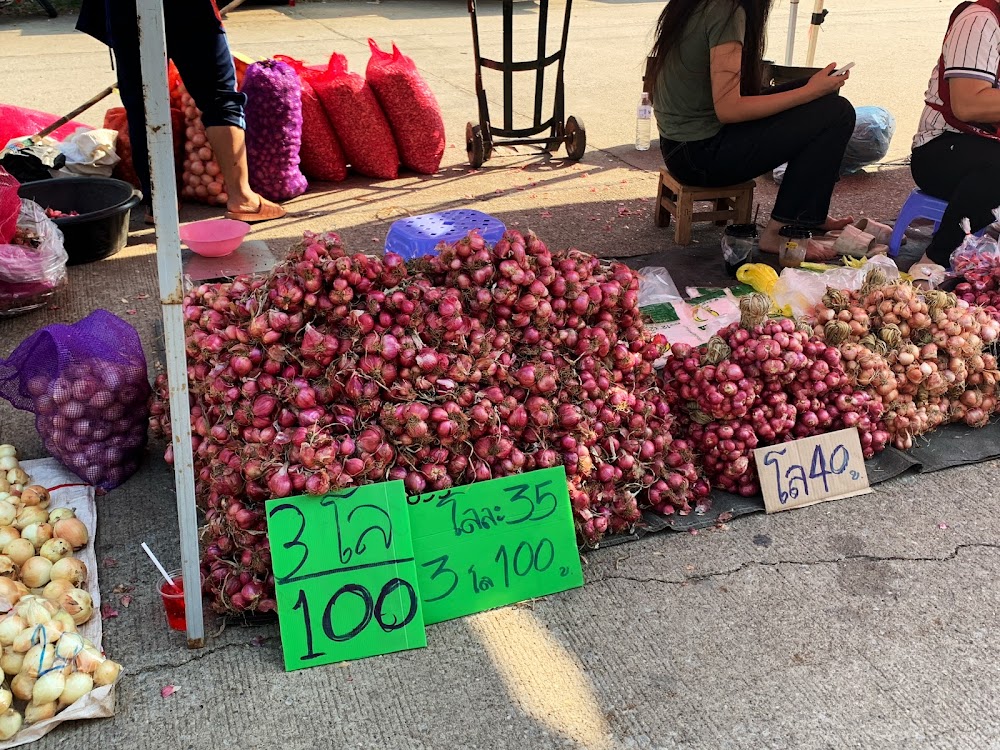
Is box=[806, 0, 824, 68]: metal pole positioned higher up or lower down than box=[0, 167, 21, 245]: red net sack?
higher up

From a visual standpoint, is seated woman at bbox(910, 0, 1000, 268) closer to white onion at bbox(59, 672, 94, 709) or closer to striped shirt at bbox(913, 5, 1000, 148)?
striped shirt at bbox(913, 5, 1000, 148)

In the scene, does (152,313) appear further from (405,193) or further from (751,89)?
(751,89)

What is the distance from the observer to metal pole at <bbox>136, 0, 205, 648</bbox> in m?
1.32

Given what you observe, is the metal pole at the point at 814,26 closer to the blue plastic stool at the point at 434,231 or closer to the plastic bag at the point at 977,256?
the plastic bag at the point at 977,256

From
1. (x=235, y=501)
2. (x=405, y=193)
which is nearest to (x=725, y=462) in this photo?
(x=235, y=501)

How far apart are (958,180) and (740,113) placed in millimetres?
967

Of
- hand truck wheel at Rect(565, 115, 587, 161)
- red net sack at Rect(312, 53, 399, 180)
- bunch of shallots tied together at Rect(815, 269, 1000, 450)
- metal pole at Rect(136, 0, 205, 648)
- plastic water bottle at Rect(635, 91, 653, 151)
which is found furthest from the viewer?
plastic water bottle at Rect(635, 91, 653, 151)

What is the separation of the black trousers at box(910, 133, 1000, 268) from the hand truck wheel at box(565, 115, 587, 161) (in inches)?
78.8

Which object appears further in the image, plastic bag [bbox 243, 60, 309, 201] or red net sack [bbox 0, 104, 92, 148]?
red net sack [bbox 0, 104, 92, 148]

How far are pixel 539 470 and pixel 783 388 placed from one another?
763 millimetres

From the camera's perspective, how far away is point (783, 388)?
7.43 ft

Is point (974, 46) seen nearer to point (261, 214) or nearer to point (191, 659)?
point (261, 214)

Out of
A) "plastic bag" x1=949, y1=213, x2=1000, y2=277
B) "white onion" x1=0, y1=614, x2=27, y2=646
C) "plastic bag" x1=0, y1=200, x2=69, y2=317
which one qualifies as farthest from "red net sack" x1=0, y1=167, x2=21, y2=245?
"plastic bag" x1=949, y1=213, x2=1000, y2=277

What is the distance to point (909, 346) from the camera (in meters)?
2.39
